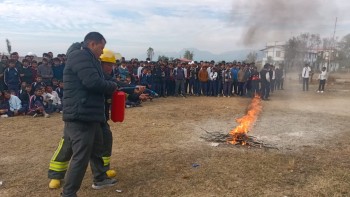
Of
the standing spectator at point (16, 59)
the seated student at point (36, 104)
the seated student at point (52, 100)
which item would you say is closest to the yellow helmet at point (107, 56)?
the seated student at point (36, 104)

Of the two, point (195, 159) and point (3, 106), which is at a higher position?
point (3, 106)

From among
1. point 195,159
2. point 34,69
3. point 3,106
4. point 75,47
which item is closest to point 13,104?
point 3,106

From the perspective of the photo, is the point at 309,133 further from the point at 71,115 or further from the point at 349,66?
the point at 349,66

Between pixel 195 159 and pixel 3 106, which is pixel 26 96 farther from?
pixel 195 159

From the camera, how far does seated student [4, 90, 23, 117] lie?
32.9 feet

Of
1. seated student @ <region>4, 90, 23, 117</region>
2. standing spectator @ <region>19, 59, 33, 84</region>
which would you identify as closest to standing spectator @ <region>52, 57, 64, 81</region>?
standing spectator @ <region>19, 59, 33, 84</region>

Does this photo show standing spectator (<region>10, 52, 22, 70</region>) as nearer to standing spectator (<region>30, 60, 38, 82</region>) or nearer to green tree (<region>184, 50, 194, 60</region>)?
standing spectator (<region>30, 60, 38, 82</region>)

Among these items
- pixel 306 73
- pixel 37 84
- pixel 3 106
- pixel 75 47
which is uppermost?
pixel 75 47

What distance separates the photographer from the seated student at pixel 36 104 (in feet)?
32.8

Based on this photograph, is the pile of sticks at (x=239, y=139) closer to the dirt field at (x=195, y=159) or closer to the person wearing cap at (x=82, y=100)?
the dirt field at (x=195, y=159)

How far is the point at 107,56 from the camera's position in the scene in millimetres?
4715

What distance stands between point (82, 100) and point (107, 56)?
1139 mm

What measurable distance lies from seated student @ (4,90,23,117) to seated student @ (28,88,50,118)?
1.28 ft

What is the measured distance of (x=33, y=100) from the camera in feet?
33.3
